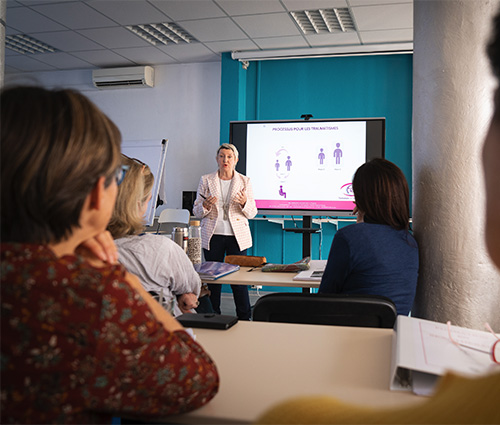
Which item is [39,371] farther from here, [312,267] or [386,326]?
[312,267]

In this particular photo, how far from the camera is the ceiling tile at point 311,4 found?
4.46 m

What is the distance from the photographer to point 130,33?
210 inches

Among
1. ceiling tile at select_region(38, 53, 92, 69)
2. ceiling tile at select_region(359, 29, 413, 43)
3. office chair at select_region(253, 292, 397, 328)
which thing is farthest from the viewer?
ceiling tile at select_region(38, 53, 92, 69)

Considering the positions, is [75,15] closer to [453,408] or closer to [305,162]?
[305,162]

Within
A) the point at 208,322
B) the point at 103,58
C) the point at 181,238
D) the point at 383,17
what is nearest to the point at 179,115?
the point at 103,58

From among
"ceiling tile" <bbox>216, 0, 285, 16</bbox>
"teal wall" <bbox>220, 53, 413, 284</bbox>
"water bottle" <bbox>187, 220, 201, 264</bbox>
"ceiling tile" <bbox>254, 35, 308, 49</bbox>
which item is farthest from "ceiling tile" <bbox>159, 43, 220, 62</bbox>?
"water bottle" <bbox>187, 220, 201, 264</bbox>

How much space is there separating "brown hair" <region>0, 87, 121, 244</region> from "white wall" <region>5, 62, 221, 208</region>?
5.63m

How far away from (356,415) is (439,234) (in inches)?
68.4

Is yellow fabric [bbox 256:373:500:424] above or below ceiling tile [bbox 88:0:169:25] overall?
below

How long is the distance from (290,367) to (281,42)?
5.18 meters

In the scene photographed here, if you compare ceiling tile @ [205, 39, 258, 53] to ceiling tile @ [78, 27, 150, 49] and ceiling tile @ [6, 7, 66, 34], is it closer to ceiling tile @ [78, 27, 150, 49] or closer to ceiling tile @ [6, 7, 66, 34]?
ceiling tile @ [78, 27, 150, 49]

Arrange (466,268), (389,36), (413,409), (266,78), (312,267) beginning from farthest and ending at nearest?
1. (266,78)
2. (389,36)
3. (312,267)
4. (466,268)
5. (413,409)

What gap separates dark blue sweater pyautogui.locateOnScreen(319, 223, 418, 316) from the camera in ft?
6.20

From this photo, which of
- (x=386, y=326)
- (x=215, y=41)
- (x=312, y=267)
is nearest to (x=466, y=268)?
(x=386, y=326)
